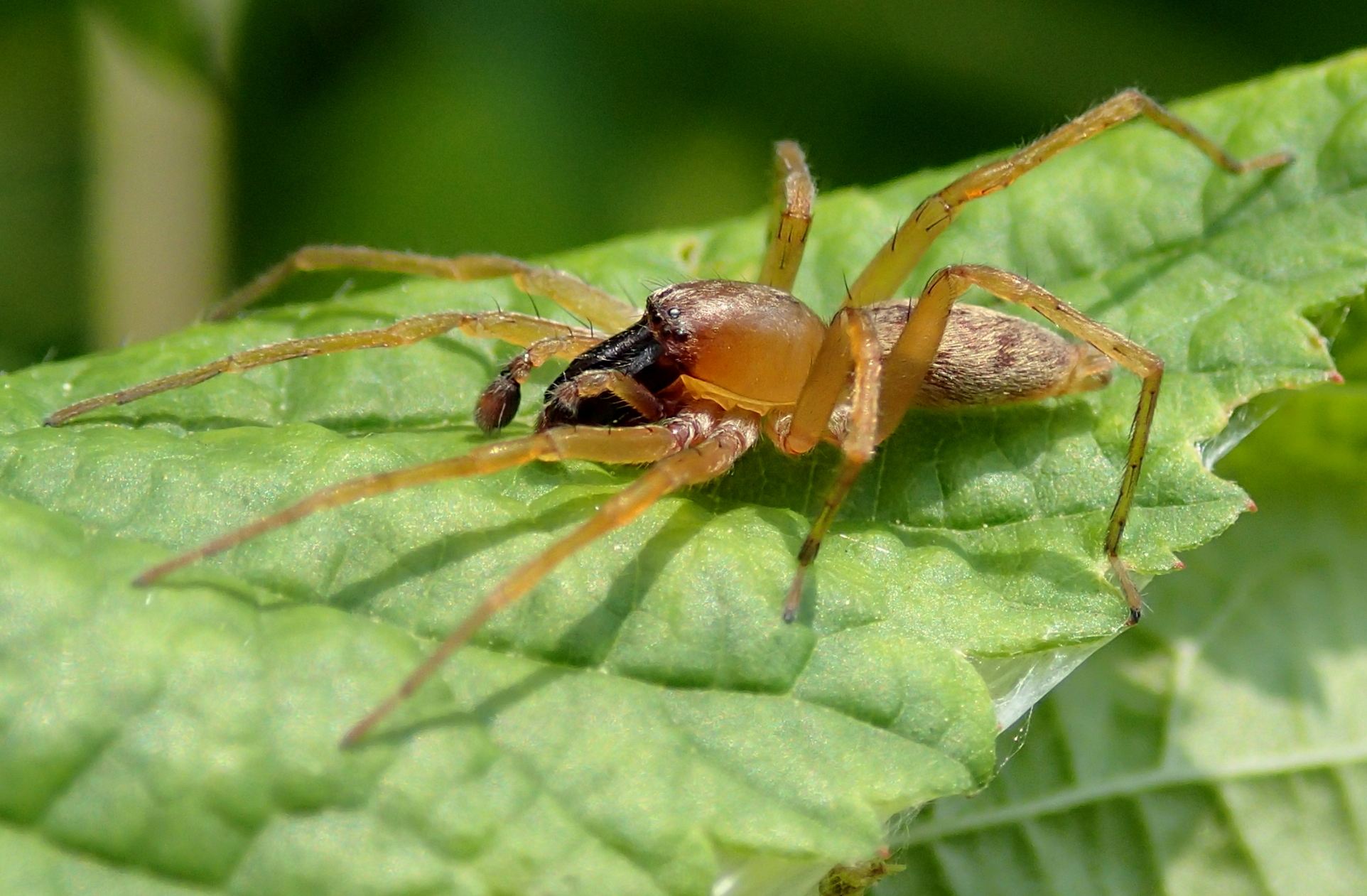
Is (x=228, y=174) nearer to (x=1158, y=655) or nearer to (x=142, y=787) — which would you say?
(x=142, y=787)

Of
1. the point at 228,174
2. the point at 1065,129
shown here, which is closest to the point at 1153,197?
the point at 1065,129

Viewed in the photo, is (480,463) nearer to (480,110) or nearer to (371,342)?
(371,342)

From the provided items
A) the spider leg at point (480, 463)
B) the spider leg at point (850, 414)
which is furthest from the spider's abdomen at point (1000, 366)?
the spider leg at point (480, 463)

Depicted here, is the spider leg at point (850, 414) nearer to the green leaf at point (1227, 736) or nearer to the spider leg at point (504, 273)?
the spider leg at point (504, 273)

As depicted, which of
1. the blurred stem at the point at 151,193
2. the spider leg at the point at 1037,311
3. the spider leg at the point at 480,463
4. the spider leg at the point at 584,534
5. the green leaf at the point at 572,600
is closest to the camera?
the green leaf at the point at 572,600

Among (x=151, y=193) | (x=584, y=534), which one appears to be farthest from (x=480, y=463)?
(x=151, y=193)

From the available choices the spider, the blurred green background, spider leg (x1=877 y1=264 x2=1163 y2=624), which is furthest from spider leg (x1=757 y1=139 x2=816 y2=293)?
the blurred green background
